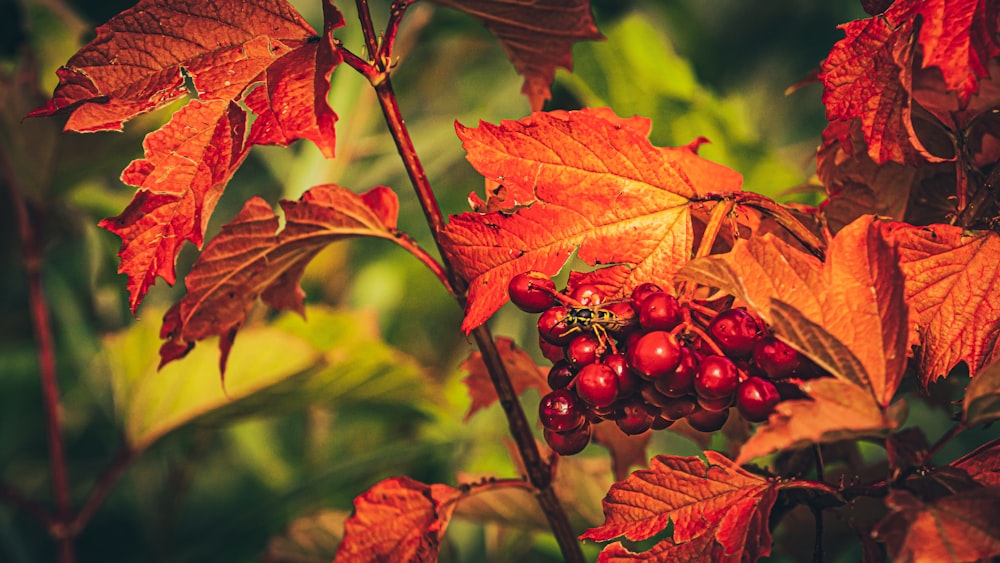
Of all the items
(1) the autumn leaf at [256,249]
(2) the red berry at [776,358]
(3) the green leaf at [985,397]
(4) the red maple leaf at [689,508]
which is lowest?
(4) the red maple leaf at [689,508]

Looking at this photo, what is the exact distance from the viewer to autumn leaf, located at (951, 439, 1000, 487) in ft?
1.08

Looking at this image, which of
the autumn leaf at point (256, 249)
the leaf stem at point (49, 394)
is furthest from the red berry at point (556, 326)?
the leaf stem at point (49, 394)

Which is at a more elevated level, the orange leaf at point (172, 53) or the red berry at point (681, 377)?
the orange leaf at point (172, 53)

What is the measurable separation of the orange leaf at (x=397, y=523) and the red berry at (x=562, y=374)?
0.33 ft

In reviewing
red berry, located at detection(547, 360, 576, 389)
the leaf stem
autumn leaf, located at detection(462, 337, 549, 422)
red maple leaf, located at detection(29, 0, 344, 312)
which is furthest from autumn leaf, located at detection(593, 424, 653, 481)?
the leaf stem

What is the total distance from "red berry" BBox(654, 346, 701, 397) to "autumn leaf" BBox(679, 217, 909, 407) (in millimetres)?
34

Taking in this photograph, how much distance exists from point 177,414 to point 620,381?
515 millimetres

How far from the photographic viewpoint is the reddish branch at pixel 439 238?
40 cm

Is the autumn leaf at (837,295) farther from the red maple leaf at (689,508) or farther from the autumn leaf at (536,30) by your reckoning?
the autumn leaf at (536,30)

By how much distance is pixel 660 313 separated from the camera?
0.33 metres

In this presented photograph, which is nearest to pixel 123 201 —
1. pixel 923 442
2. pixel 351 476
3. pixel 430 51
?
pixel 351 476

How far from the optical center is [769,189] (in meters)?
0.73

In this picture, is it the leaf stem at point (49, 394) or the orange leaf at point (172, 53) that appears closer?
the orange leaf at point (172, 53)

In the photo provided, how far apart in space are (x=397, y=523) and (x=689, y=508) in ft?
0.52
